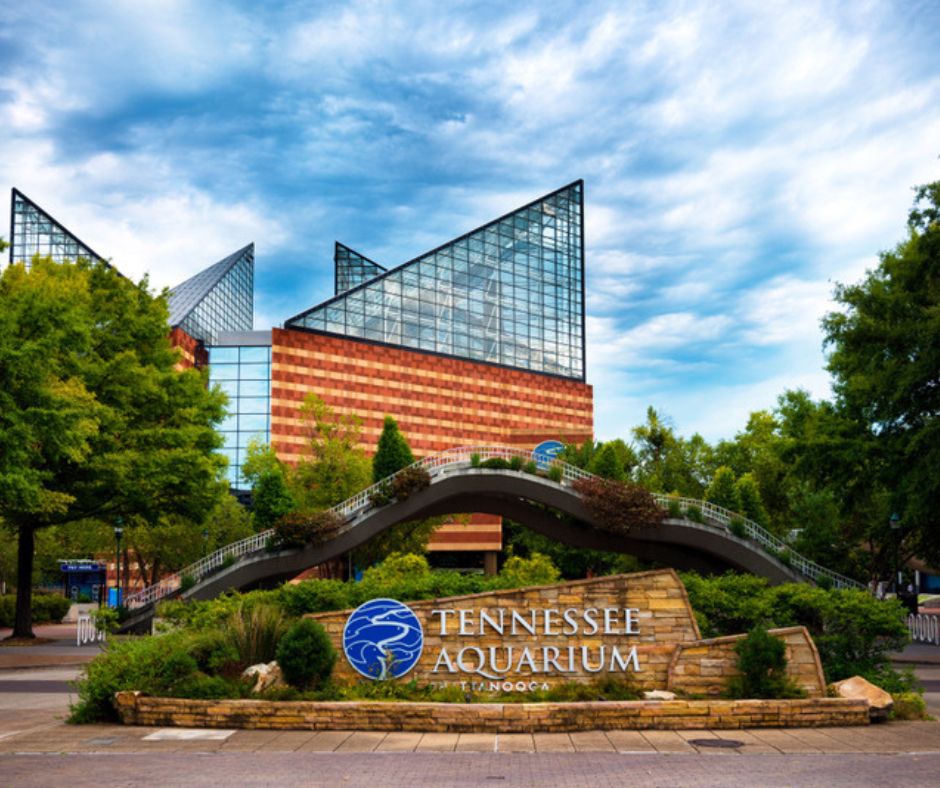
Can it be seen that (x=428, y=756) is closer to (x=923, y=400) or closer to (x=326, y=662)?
(x=326, y=662)

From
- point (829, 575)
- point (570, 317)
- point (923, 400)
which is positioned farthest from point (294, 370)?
point (923, 400)

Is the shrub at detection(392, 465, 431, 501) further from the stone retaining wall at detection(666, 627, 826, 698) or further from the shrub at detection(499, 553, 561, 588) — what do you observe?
the stone retaining wall at detection(666, 627, 826, 698)

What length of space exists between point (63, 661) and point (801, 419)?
37181 mm

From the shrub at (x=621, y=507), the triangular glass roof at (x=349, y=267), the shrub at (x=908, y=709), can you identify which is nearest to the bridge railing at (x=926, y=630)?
the shrub at (x=621, y=507)

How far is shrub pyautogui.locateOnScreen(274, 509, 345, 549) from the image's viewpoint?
37.3 metres

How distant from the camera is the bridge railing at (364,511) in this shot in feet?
123

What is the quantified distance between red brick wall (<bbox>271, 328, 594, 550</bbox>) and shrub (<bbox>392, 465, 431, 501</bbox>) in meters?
33.0

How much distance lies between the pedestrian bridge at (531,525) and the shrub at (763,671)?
24177 mm

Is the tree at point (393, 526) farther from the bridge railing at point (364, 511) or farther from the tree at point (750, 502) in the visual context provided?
the tree at point (750, 502)

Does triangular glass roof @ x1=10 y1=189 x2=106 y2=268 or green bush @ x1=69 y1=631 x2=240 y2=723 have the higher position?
triangular glass roof @ x1=10 y1=189 x2=106 y2=268

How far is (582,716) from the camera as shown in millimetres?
13508

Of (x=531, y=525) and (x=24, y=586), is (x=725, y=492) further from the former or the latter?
(x=24, y=586)

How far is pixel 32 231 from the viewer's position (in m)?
95.7

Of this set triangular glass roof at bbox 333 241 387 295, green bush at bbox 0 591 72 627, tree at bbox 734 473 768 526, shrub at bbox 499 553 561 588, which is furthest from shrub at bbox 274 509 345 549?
triangular glass roof at bbox 333 241 387 295
